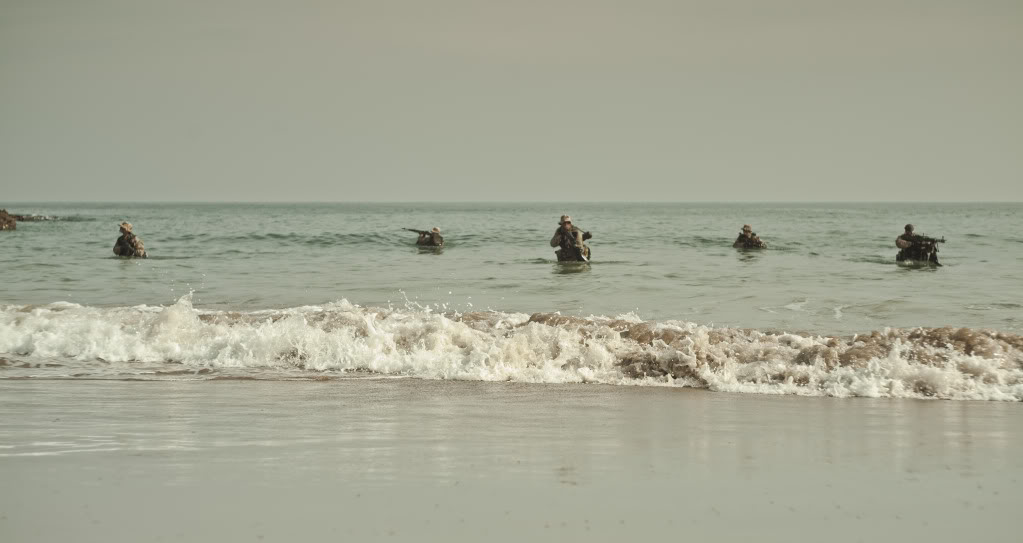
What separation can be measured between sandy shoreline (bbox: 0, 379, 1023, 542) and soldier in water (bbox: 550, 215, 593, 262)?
16358 millimetres

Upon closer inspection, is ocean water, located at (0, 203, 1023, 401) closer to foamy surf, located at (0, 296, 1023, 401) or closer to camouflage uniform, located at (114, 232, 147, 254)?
foamy surf, located at (0, 296, 1023, 401)

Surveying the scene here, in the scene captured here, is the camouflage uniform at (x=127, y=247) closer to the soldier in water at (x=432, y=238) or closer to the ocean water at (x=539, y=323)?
the ocean water at (x=539, y=323)

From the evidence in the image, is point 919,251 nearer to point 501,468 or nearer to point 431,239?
point 431,239

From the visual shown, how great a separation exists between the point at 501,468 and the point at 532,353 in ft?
15.2

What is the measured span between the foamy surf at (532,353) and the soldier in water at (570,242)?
40.2 ft

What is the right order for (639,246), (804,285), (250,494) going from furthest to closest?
(639,246) → (804,285) → (250,494)

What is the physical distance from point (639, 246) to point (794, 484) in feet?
103

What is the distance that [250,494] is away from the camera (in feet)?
16.5

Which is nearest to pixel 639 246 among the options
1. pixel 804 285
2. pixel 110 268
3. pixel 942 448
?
pixel 804 285

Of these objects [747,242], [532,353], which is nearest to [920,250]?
[747,242]

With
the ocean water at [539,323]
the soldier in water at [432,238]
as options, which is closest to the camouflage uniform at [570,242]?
the ocean water at [539,323]

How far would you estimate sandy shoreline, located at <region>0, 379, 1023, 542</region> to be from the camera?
4.57 m

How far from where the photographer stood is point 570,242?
81.1ft

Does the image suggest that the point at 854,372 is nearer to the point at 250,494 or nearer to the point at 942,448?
the point at 942,448
